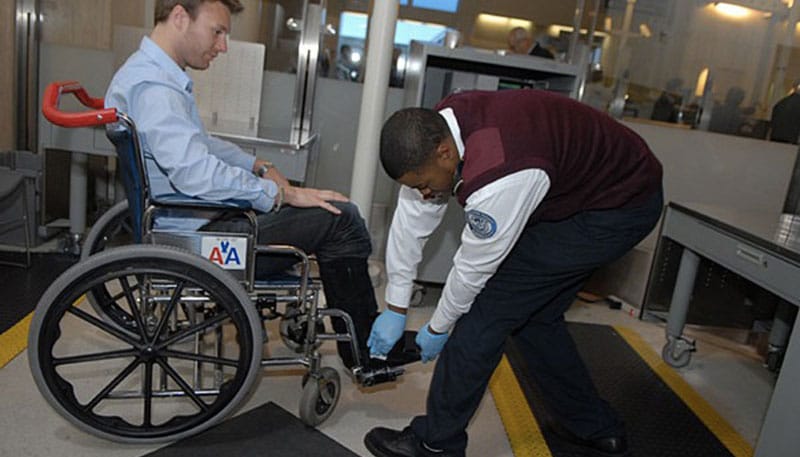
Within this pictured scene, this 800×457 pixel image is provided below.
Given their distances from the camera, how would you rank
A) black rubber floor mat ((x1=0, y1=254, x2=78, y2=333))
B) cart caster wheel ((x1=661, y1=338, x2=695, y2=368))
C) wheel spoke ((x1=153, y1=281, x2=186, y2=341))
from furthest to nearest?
cart caster wheel ((x1=661, y1=338, x2=695, y2=368))
black rubber floor mat ((x1=0, y1=254, x2=78, y2=333))
wheel spoke ((x1=153, y1=281, x2=186, y2=341))

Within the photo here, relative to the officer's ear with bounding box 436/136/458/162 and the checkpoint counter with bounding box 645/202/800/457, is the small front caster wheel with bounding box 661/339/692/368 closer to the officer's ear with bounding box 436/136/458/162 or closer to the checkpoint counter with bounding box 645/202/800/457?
the checkpoint counter with bounding box 645/202/800/457

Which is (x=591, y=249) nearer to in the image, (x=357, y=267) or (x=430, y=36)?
(x=357, y=267)

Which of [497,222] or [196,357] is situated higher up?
[497,222]

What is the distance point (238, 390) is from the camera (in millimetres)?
1563

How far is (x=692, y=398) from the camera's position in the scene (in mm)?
2348

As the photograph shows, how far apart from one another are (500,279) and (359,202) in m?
1.53

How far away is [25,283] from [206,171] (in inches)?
62.4

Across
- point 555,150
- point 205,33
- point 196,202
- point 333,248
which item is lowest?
point 333,248

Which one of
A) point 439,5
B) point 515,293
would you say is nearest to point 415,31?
point 439,5

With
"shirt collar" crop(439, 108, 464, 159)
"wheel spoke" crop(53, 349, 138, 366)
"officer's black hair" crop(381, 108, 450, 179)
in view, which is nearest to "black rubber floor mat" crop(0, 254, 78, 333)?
"wheel spoke" crop(53, 349, 138, 366)

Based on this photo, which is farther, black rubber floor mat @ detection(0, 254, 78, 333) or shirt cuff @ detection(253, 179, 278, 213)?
black rubber floor mat @ detection(0, 254, 78, 333)

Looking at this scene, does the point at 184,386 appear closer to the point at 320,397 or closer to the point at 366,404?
the point at 320,397

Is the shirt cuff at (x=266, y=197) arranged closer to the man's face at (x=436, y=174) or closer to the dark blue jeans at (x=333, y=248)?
the dark blue jeans at (x=333, y=248)

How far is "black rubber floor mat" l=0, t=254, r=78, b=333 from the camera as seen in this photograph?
7.61ft
